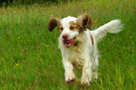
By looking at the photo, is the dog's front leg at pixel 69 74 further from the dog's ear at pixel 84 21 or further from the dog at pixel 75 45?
the dog's ear at pixel 84 21

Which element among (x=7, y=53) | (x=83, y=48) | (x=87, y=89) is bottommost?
(x=7, y=53)

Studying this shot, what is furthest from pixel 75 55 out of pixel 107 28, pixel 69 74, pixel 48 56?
pixel 107 28

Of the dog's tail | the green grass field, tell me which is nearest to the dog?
the green grass field

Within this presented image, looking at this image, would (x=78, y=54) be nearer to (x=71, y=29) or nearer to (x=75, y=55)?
(x=75, y=55)

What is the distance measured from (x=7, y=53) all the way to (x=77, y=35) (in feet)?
7.29

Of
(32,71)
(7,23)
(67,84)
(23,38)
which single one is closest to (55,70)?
(32,71)

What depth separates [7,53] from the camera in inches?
194

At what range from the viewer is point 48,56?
439 cm

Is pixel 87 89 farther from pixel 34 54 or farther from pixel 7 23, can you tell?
pixel 7 23

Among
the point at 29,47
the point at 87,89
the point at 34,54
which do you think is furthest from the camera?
the point at 29,47

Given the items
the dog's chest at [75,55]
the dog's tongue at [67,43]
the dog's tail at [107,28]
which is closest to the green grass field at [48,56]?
the dog's tail at [107,28]

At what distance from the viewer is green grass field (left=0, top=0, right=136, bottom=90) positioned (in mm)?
3041

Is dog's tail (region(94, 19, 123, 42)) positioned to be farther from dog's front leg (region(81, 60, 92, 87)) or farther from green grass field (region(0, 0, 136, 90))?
dog's front leg (region(81, 60, 92, 87))

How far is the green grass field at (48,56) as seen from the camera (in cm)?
304
